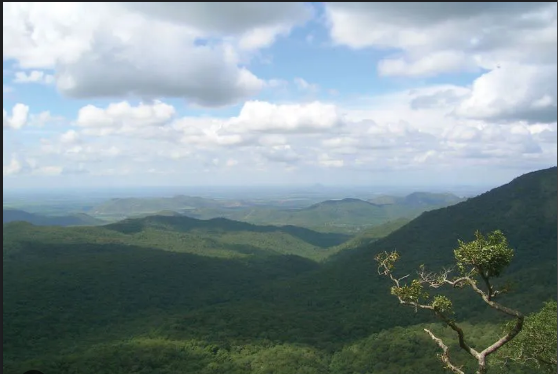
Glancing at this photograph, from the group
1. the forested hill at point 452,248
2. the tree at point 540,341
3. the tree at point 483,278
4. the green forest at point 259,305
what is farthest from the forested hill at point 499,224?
the tree at point 483,278

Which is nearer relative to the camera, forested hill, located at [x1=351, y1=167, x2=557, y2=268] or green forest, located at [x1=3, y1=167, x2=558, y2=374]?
green forest, located at [x1=3, y1=167, x2=558, y2=374]

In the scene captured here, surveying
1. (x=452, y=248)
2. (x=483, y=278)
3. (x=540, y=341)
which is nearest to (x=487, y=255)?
(x=483, y=278)

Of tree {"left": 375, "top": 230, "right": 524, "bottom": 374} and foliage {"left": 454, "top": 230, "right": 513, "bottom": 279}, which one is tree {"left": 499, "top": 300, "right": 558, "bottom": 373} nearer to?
tree {"left": 375, "top": 230, "right": 524, "bottom": 374}

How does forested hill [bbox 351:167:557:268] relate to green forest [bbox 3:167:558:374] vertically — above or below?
above

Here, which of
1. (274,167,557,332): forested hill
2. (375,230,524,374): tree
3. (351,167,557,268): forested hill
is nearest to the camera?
(375,230,524,374): tree

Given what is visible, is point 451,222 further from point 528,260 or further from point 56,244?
point 56,244

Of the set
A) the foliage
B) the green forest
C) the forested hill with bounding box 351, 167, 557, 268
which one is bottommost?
the green forest

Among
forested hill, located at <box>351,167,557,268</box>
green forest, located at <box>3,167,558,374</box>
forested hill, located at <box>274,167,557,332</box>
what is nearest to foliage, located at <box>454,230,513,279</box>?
green forest, located at <box>3,167,558,374</box>

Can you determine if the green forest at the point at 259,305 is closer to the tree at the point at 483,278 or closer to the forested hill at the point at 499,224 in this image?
the forested hill at the point at 499,224
